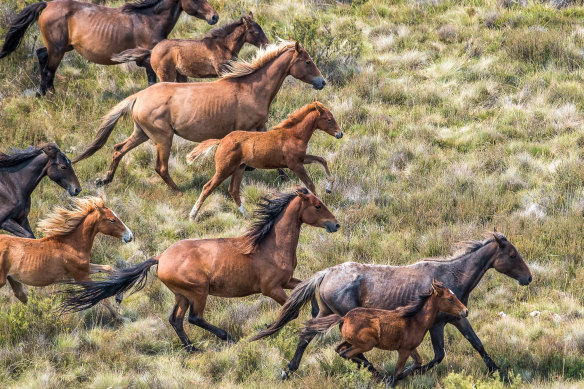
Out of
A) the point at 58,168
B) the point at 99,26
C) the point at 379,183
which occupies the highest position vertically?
the point at 99,26

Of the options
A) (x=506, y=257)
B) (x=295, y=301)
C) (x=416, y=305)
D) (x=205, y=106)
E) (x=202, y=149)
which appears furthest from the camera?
(x=205, y=106)

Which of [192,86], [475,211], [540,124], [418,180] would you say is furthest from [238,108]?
[540,124]

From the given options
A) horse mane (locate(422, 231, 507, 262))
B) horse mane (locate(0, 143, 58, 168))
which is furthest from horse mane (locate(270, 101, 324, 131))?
horse mane (locate(422, 231, 507, 262))

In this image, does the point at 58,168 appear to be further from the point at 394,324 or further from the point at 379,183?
the point at 394,324

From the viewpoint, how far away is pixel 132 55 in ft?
44.5

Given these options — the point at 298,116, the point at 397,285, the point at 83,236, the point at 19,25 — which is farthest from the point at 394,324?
the point at 19,25

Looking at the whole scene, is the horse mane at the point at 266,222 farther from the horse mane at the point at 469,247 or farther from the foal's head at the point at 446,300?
the foal's head at the point at 446,300

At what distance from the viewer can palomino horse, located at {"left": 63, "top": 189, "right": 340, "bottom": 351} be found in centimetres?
851

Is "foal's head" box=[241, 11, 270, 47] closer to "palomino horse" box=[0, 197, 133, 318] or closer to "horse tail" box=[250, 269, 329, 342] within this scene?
"palomino horse" box=[0, 197, 133, 318]

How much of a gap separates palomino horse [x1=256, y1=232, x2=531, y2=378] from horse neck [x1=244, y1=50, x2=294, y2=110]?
455 cm

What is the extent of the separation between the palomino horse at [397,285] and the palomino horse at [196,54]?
6006mm

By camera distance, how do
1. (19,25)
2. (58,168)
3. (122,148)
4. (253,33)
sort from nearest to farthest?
(58,168) → (122,148) → (253,33) → (19,25)

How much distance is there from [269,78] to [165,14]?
9.50 ft

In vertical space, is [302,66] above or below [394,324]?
above
